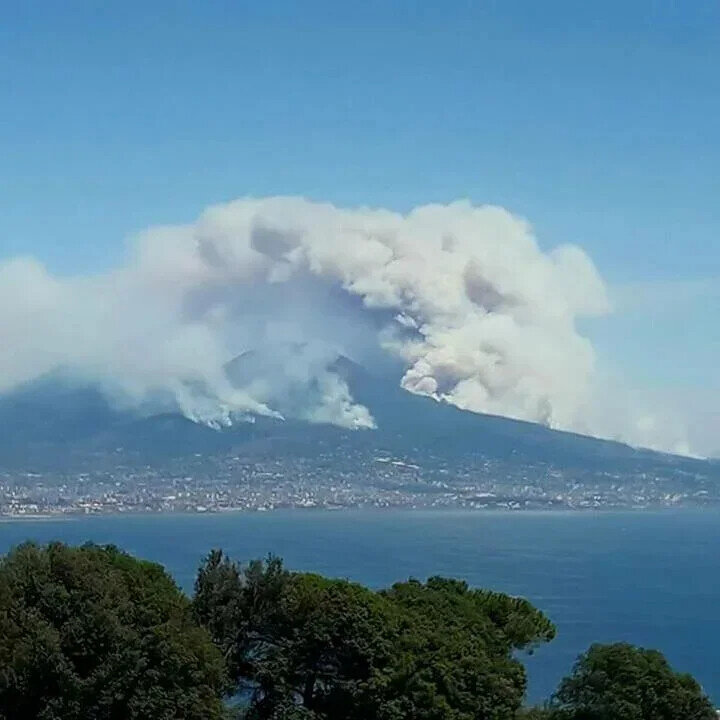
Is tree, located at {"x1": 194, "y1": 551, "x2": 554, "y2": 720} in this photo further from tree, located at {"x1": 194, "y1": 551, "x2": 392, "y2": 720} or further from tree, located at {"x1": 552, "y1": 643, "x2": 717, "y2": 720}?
tree, located at {"x1": 552, "y1": 643, "x2": 717, "y2": 720}

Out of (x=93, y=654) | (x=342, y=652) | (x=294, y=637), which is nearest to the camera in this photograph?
(x=93, y=654)

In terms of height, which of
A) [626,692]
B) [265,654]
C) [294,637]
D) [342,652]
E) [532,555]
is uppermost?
[294,637]

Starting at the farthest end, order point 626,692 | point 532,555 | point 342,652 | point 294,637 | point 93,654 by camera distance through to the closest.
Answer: point 532,555, point 626,692, point 294,637, point 342,652, point 93,654

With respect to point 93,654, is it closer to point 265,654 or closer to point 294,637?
point 265,654

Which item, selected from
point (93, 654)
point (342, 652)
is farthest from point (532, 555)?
point (93, 654)

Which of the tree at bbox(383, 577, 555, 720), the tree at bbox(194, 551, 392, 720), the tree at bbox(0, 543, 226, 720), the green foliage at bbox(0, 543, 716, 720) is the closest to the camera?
the tree at bbox(0, 543, 226, 720)

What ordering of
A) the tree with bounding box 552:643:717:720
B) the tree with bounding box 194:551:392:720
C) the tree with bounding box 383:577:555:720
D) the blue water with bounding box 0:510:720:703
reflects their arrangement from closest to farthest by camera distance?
1. the tree with bounding box 383:577:555:720
2. the tree with bounding box 194:551:392:720
3. the tree with bounding box 552:643:717:720
4. the blue water with bounding box 0:510:720:703

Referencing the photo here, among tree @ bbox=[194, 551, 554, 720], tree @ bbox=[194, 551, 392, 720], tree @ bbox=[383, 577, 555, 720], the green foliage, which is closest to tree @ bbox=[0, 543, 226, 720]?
the green foliage
